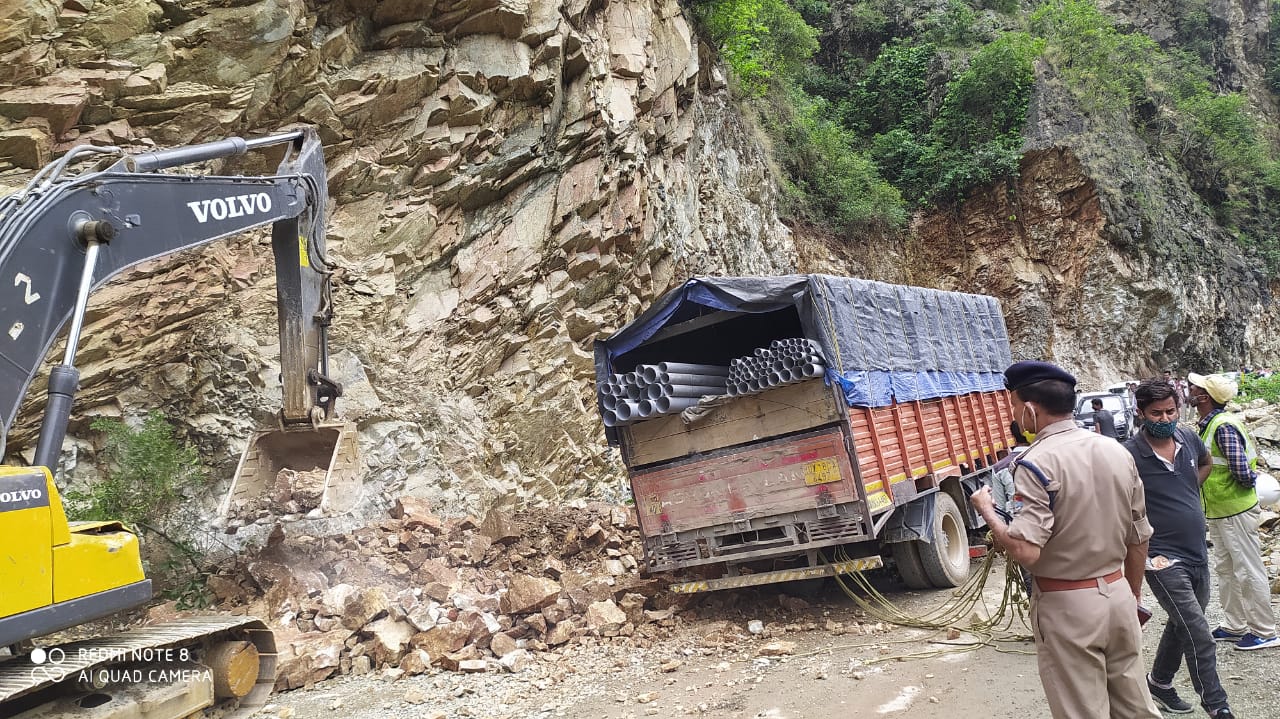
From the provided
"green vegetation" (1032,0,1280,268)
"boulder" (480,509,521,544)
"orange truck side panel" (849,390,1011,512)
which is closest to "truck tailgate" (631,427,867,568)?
"orange truck side panel" (849,390,1011,512)

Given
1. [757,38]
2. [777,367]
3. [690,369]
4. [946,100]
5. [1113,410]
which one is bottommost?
[1113,410]

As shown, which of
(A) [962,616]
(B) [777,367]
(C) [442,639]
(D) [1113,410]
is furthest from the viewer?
(D) [1113,410]

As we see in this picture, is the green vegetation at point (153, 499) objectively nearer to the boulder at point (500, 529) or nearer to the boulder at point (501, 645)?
the boulder at point (500, 529)

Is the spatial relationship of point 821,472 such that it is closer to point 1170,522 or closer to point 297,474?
point 1170,522

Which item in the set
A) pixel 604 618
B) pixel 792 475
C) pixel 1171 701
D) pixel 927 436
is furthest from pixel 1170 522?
pixel 604 618

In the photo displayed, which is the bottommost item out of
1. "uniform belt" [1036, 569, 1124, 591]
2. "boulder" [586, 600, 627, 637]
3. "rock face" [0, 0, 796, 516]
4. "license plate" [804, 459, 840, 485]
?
"boulder" [586, 600, 627, 637]

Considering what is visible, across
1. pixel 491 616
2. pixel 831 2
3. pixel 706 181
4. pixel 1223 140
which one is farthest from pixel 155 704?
pixel 1223 140

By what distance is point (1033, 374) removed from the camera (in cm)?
282

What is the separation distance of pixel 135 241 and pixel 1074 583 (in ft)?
16.6

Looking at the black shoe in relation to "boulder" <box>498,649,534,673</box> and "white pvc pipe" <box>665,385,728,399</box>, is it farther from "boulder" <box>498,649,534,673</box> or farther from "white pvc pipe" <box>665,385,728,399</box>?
"boulder" <box>498,649,534,673</box>

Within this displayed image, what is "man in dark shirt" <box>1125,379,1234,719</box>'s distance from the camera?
3787 mm

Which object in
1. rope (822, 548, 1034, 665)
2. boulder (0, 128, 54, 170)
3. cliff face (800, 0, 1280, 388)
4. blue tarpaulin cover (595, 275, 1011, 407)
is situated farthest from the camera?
cliff face (800, 0, 1280, 388)

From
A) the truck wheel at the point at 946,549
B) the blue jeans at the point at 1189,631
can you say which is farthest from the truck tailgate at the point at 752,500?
the blue jeans at the point at 1189,631

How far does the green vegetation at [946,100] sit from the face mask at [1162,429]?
1761cm
